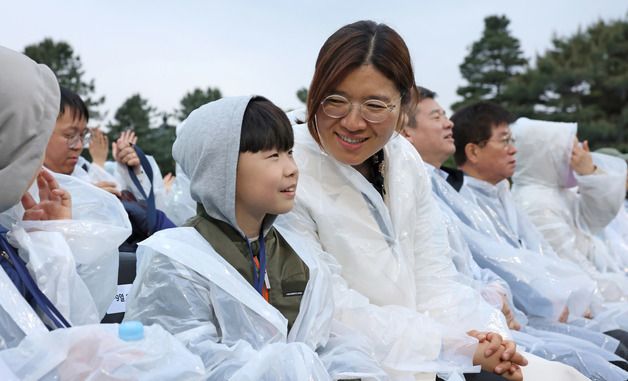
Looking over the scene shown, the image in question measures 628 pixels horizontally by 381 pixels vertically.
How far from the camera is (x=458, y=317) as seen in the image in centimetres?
225

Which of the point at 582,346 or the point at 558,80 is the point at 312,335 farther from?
the point at 558,80

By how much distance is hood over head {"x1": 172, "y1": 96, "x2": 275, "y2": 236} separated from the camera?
1.81 metres

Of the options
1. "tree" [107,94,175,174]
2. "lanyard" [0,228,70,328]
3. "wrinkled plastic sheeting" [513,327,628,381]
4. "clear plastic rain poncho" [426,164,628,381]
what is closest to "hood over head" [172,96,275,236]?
"lanyard" [0,228,70,328]

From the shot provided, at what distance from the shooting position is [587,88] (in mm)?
22016

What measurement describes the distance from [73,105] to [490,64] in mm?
22468

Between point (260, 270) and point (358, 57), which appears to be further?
point (358, 57)

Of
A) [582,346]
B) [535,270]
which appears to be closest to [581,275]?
[535,270]

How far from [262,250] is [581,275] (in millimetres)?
2147

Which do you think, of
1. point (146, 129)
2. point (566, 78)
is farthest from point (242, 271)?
point (566, 78)

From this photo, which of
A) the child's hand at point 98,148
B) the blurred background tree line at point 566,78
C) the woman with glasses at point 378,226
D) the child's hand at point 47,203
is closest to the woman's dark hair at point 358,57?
the woman with glasses at point 378,226

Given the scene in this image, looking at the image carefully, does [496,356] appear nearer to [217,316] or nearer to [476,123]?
[217,316]

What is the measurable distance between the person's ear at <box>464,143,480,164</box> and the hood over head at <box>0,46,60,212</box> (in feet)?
9.08

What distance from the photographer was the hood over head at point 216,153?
5.93 feet

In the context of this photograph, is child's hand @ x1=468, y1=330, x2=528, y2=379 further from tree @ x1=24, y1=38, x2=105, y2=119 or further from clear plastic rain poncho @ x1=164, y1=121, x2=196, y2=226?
tree @ x1=24, y1=38, x2=105, y2=119
